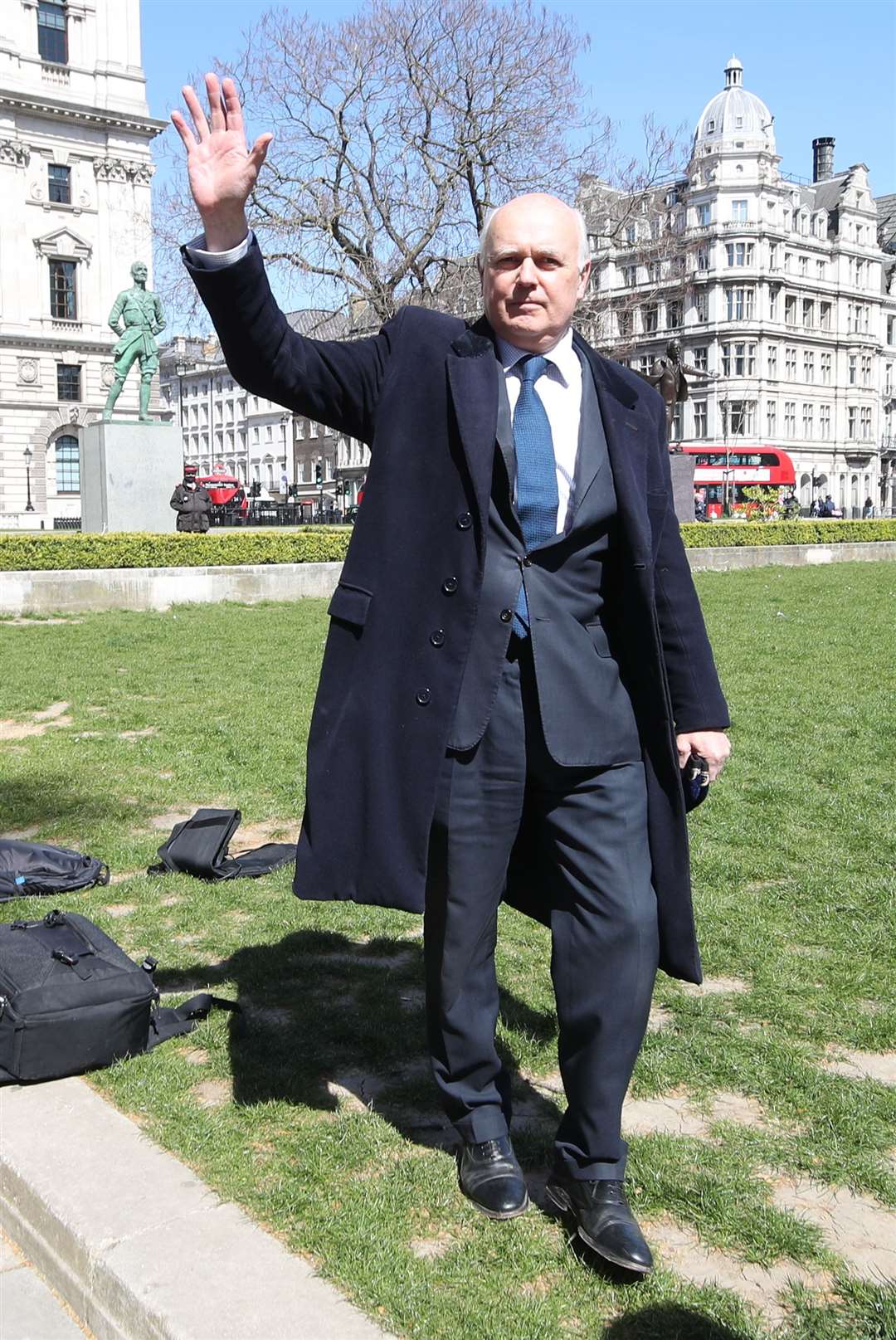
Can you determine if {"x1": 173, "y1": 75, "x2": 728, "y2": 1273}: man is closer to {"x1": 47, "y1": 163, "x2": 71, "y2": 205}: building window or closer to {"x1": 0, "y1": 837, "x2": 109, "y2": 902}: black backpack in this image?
{"x1": 0, "y1": 837, "x2": 109, "y2": 902}: black backpack

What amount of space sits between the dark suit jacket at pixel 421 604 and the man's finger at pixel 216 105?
1.19ft

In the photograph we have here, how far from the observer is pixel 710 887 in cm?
486

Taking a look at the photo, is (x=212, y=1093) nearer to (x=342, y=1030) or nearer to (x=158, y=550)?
(x=342, y=1030)

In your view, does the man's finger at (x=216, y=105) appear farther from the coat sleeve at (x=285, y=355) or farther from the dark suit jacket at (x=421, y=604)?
the dark suit jacket at (x=421, y=604)

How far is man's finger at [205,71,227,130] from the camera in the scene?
2.45m

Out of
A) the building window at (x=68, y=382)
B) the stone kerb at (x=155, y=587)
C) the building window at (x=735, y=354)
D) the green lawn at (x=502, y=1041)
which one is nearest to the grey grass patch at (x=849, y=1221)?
the green lawn at (x=502, y=1041)

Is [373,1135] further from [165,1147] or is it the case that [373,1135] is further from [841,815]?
[841,815]

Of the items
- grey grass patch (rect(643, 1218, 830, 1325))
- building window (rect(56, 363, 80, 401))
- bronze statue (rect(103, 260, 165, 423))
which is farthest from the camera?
building window (rect(56, 363, 80, 401))

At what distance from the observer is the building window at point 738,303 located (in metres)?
71.4

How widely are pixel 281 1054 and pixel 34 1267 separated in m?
0.89

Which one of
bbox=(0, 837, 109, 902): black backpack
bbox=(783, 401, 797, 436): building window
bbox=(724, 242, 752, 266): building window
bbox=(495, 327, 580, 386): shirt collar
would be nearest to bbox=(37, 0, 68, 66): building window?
bbox=(724, 242, 752, 266): building window

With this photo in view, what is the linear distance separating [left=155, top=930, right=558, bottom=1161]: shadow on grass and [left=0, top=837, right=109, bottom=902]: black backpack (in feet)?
3.13

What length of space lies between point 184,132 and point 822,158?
91101mm

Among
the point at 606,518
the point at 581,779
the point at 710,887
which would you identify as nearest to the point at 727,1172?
the point at 581,779
